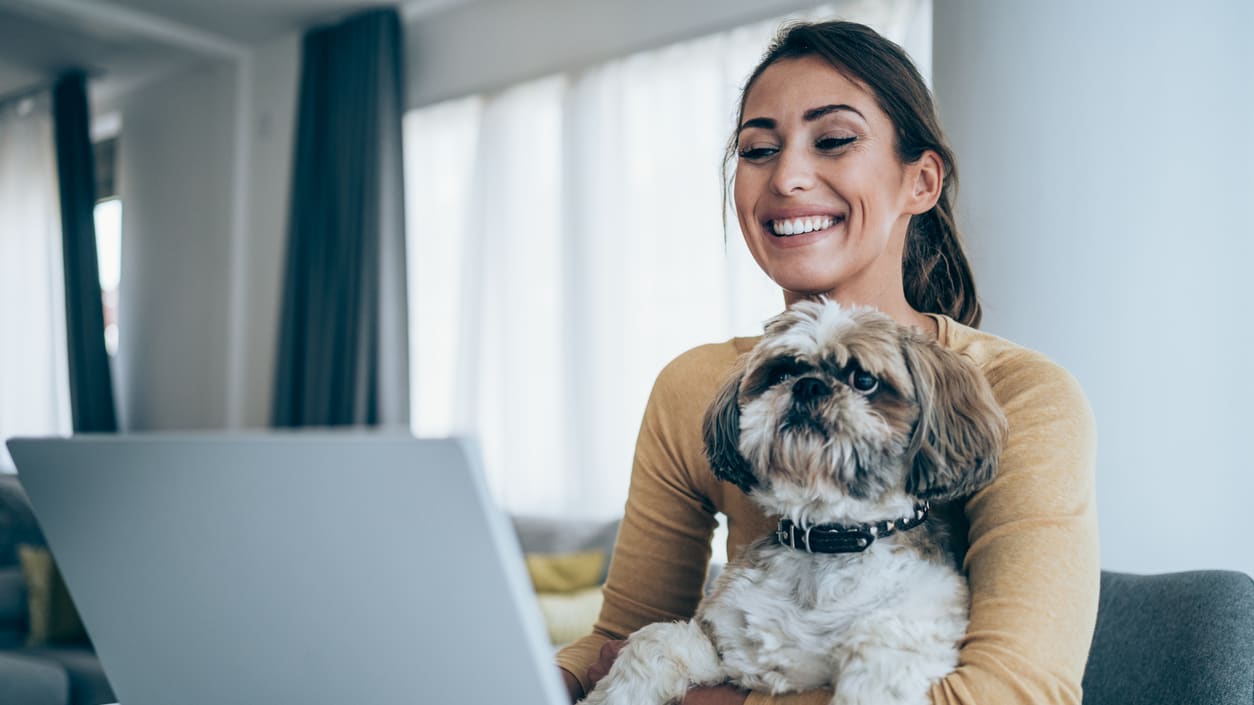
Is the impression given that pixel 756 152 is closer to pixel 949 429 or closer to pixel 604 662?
pixel 949 429

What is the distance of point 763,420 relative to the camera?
945 millimetres

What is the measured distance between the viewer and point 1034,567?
2.69 feet

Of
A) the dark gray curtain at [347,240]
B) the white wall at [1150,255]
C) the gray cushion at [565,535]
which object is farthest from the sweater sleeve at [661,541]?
the dark gray curtain at [347,240]

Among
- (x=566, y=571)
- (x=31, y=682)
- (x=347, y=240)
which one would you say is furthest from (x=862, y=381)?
(x=347, y=240)

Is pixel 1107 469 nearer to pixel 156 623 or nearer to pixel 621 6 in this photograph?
pixel 156 623

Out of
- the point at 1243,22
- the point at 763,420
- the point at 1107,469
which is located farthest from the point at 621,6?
the point at 763,420

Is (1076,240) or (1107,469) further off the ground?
(1076,240)

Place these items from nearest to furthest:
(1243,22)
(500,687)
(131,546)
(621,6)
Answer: (500,687) → (131,546) → (1243,22) → (621,6)

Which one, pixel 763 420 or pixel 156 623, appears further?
pixel 763 420

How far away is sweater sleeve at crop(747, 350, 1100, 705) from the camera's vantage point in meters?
0.78

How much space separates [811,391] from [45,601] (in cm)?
234

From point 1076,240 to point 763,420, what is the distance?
44.6 inches

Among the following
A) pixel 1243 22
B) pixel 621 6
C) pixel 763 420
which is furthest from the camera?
pixel 621 6

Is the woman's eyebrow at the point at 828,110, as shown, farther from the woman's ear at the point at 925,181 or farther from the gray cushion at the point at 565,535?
the gray cushion at the point at 565,535
